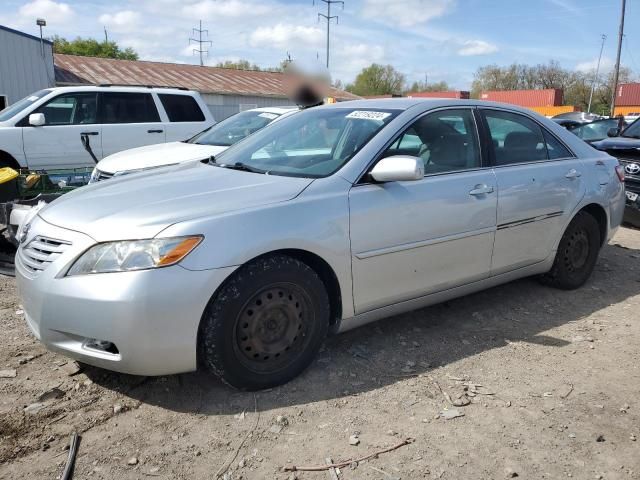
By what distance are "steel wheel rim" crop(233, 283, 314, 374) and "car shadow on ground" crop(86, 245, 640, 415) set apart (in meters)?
0.19

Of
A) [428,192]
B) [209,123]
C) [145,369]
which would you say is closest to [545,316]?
[428,192]

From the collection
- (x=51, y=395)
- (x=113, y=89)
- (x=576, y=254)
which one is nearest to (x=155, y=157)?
(x=113, y=89)

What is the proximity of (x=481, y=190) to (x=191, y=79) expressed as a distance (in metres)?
26.9

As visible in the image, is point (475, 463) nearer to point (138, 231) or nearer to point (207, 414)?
point (207, 414)

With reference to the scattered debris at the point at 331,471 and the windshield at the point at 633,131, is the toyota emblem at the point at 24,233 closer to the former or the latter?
the scattered debris at the point at 331,471

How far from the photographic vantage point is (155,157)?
6656 millimetres

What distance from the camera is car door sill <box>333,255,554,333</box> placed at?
11.4 ft

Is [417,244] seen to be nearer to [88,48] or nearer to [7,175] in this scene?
[7,175]

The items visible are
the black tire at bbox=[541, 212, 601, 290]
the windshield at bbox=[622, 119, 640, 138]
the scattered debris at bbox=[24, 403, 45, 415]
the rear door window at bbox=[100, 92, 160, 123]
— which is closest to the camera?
the scattered debris at bbox=[24, 403, 45, 415]

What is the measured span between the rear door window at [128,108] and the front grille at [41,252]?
245 inches

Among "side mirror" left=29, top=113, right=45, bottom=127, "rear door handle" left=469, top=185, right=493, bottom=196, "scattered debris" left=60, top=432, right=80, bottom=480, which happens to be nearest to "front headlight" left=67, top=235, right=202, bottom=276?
"scattered debris" left=60, top=432, right=80, bottom=480

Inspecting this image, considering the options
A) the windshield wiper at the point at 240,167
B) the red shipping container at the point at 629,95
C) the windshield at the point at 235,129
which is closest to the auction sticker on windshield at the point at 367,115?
the windshield wiper at the point at 240,167

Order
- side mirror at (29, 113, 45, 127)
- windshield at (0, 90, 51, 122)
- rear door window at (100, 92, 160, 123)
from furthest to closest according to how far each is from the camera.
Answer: rear door window at (100, 92, 160, 123) < windshield at (0, 90, 51, 122) < side mirror at (29, 113, 45, 127)

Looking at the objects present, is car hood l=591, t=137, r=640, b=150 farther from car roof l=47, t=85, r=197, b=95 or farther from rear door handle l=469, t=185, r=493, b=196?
car roof l=47, t=85, r=197, b=95
